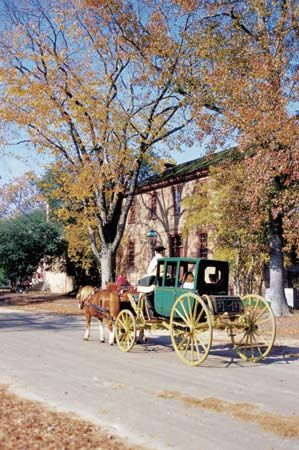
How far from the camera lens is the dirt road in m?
5.93

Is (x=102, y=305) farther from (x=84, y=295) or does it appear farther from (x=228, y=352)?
(x=228, y=352)

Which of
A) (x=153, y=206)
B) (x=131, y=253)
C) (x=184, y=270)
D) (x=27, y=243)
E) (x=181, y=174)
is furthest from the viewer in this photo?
(x=131, y=253)

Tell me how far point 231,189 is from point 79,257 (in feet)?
63.9

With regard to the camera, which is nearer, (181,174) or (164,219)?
(181,174)

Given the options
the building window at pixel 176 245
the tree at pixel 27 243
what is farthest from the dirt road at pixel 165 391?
the tree at pixel 27 243

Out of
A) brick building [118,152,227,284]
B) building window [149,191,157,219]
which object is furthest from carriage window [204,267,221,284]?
building window [149,191,157,219]

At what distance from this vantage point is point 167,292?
11539 millimetres

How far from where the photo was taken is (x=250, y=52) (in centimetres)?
2189

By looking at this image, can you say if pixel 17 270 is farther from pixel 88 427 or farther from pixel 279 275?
pixel 88 427

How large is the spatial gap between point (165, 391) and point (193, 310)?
2730 mm

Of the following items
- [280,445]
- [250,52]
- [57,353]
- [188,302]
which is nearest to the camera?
[280,445]

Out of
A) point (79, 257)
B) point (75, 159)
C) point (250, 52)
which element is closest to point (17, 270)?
point (79, 257)

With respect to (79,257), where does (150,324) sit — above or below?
below

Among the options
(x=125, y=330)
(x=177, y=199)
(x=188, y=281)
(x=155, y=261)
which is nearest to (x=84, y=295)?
(x=125, y=330)
